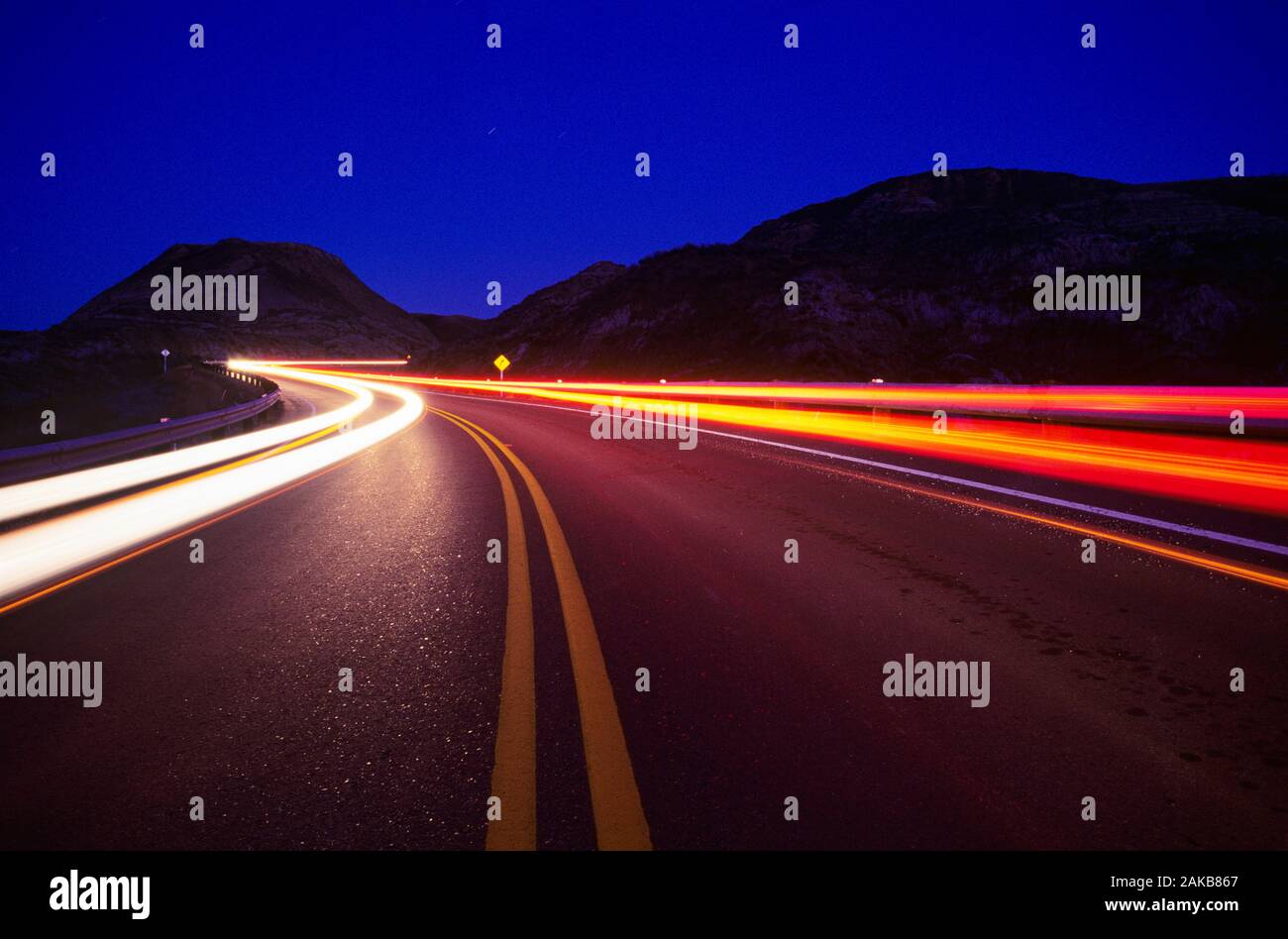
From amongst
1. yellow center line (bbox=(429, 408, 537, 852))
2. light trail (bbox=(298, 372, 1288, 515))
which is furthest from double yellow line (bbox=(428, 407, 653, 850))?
light trail (bbox=(298, 372, 1288, 515))

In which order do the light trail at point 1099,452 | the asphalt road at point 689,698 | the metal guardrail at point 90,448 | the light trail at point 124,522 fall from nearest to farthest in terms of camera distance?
the asphalt road at point 689,698 < the light trail at point 124,522 < the metal guardrail at point 90,448 < the light trail at point 1099,452

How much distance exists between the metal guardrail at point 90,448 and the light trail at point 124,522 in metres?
1.46

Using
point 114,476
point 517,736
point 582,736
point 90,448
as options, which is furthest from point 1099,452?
point 90,448

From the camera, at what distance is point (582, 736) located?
11.0 ft

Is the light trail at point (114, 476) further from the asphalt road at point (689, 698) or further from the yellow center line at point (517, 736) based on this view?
the yellow center line at point (517, 736)

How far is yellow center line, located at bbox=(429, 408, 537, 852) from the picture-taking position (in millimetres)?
2623

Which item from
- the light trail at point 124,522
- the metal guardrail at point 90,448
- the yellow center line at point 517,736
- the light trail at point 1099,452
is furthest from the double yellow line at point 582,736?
the light trail at point 1099,452

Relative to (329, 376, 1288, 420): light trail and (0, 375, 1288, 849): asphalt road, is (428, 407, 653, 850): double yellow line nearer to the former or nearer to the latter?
(0, 375, 1288, 849): asphalt road

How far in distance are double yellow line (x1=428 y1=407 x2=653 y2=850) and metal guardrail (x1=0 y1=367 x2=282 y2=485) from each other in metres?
6.78

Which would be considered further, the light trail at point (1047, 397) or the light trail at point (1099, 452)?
the light trail at point (1047, 397)

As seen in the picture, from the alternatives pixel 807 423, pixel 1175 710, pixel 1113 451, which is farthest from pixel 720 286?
pixel 1175 710

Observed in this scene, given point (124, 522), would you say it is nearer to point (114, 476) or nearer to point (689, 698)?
point (114, 476)

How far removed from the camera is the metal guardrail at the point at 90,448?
8812mm

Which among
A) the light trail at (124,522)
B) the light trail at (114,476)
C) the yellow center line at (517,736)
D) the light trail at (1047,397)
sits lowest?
the yellow center line at (517,736)
